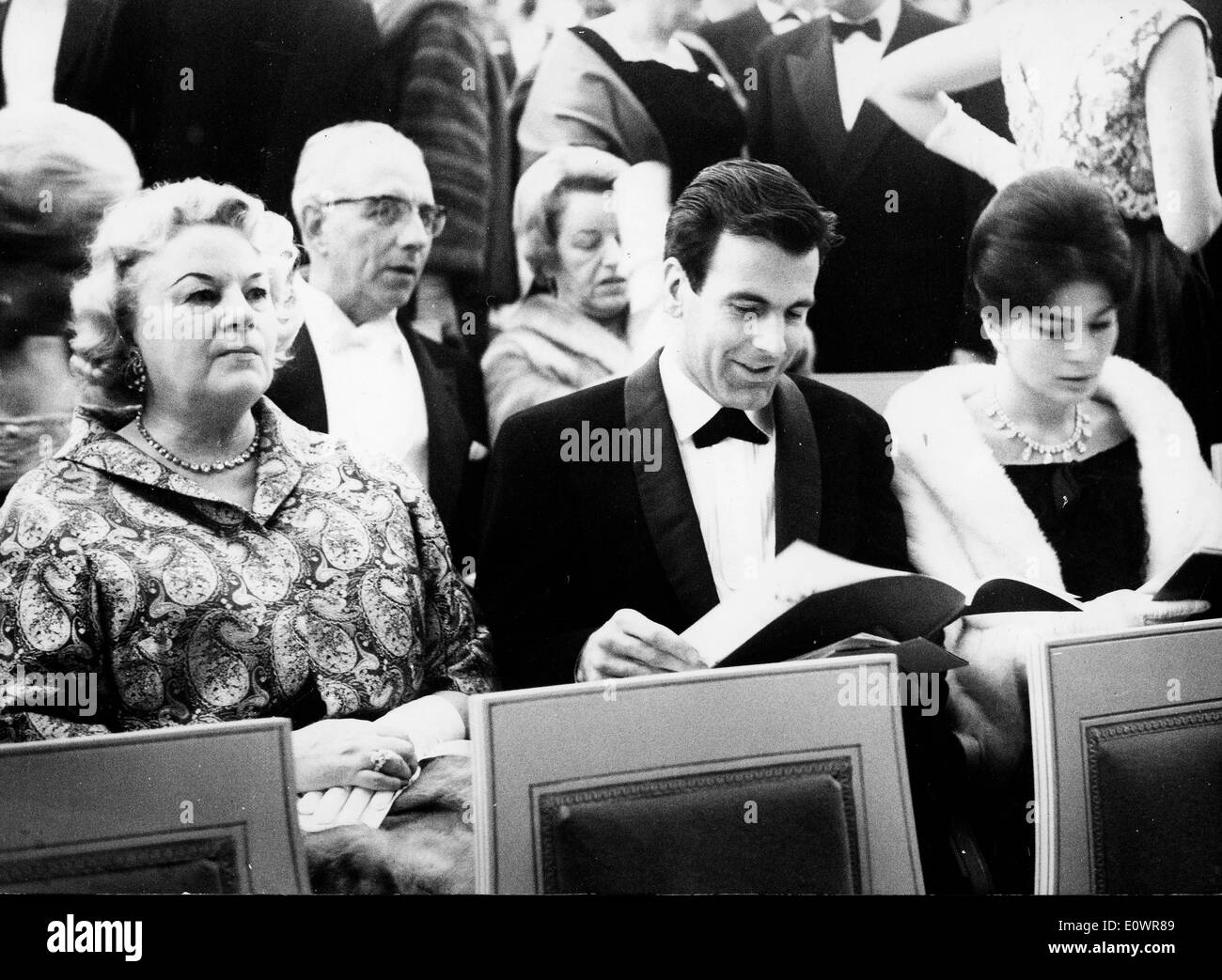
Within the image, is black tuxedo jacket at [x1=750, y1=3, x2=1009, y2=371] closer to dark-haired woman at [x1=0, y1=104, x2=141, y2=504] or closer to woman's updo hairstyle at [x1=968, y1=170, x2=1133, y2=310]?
→ woman's updo hairstyle at [x1=968, y1=170, x2=1133, y2=310]

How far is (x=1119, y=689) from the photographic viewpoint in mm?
2959

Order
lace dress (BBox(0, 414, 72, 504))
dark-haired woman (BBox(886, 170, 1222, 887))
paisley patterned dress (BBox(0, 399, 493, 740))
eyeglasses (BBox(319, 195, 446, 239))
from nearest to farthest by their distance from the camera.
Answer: paisley patterned dress (BBox(0, 399, 493, 740))
lace dress (BBox(0, 414, 72, 504))
eyeglasses (BBox(319, 195, 446, 239))
dark-haired woman (BBox(886, 170, 1222, 887))

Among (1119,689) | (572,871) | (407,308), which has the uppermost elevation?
(407,308)

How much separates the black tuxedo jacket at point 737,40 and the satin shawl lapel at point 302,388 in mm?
1045

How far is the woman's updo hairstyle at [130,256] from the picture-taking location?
9.21 feet

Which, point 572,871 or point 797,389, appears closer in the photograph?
point 572,871

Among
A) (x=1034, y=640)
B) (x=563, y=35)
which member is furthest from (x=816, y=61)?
(x=1034, y=640)

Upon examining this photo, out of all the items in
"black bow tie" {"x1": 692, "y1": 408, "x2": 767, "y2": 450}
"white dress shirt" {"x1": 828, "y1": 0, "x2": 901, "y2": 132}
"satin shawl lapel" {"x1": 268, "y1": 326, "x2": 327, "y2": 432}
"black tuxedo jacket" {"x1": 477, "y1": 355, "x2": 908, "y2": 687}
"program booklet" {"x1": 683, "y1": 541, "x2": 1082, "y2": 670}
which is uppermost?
"white dress shirt" {"x1": 828, "y1": 0, "x2": 901, "y2": 132}

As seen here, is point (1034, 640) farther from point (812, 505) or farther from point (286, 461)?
point (286, 461)

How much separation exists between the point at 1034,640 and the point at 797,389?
0.72m

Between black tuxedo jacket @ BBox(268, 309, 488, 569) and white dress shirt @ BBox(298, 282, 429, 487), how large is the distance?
0.02 metres

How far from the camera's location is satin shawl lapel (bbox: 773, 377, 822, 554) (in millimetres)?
2986

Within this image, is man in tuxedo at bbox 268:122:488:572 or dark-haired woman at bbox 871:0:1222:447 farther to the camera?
dark-haired woman at bbox 871:0:1222:447

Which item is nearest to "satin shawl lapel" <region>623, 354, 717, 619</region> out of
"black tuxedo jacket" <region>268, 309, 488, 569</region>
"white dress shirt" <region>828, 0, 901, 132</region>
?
"black tuxedo jacket" <region>268, 309, 488, 569</region>
